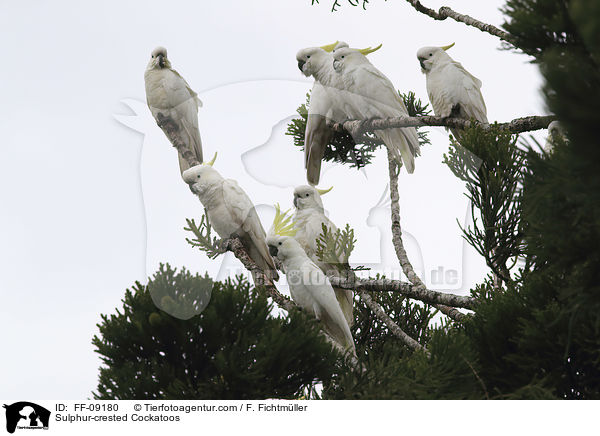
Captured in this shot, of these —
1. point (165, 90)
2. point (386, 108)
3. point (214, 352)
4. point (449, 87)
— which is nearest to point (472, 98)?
point (449, 87)

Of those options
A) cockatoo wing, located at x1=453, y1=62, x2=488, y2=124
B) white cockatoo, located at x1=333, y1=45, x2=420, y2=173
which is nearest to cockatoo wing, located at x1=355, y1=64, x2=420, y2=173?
white cockatoo, located at x1=333, y1=45, x2=420, y2=173

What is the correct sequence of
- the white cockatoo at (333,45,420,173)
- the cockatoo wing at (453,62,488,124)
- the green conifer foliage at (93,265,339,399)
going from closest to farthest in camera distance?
the green conifer foliage at (93,265,339,399), the white cockatoo at (333,45,420,173), the cockatoo wing at (453,62,488,124)

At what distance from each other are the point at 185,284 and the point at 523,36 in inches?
25.2

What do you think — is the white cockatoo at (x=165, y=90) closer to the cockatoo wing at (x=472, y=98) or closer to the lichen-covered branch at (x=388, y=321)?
the lichen-covered branch at (x=388, y=321)

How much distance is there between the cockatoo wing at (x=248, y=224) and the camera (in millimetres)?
1215

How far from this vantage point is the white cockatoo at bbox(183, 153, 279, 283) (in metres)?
1.24

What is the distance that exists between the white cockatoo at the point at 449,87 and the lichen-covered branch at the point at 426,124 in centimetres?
48

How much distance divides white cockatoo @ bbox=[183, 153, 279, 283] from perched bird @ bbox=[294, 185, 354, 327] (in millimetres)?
113

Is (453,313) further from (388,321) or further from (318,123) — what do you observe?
(318,123)

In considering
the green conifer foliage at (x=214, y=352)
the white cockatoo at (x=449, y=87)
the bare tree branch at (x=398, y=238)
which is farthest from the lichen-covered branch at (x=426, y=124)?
the green conifer foliage at (x=214, y=352)

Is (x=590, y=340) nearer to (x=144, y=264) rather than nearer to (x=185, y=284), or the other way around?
(x=185, y=284)

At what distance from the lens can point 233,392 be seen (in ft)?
2.54

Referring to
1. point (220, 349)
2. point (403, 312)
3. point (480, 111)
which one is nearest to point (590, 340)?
→ point (220, 349)

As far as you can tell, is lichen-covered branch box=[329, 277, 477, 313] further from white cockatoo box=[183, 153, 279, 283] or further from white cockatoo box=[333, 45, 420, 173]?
white cockatoo box=[333, 45, 420, 173]
